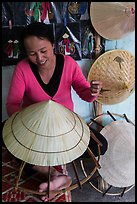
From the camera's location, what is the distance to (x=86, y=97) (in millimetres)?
1545

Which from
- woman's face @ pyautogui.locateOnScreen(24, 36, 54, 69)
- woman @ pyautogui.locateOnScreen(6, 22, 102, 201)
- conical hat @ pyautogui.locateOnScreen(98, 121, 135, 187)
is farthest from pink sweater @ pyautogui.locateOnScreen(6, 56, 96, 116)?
conical hat @ pyautogui.locateOnScreen(98, 121, 135, 187)

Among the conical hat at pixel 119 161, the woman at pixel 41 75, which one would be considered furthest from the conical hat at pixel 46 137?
the conical hat at pixel 119 161

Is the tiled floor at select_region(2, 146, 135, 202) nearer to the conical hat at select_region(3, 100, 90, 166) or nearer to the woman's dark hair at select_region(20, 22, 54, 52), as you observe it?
the conical hat at select_region(3, 100, 90, 166)

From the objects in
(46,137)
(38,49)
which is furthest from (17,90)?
(46,137)

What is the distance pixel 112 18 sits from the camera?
165 centimetres

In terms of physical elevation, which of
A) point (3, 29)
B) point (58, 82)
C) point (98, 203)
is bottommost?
point (98, 203)

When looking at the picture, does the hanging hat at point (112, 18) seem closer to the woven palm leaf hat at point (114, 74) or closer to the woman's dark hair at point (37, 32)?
the woven palm leaf hat at point (114, 74)

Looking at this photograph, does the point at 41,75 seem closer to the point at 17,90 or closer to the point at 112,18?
the point at 17,90

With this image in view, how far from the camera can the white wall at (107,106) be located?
1.79 m

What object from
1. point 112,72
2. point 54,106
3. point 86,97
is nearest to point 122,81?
point 112,72

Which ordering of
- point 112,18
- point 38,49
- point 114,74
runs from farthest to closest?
point 114,74 < point 112,18 < point 38,49

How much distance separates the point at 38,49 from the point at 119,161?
2.77ft

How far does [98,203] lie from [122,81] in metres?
0.77

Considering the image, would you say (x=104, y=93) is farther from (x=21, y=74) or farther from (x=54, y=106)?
(x=54, y=106)
